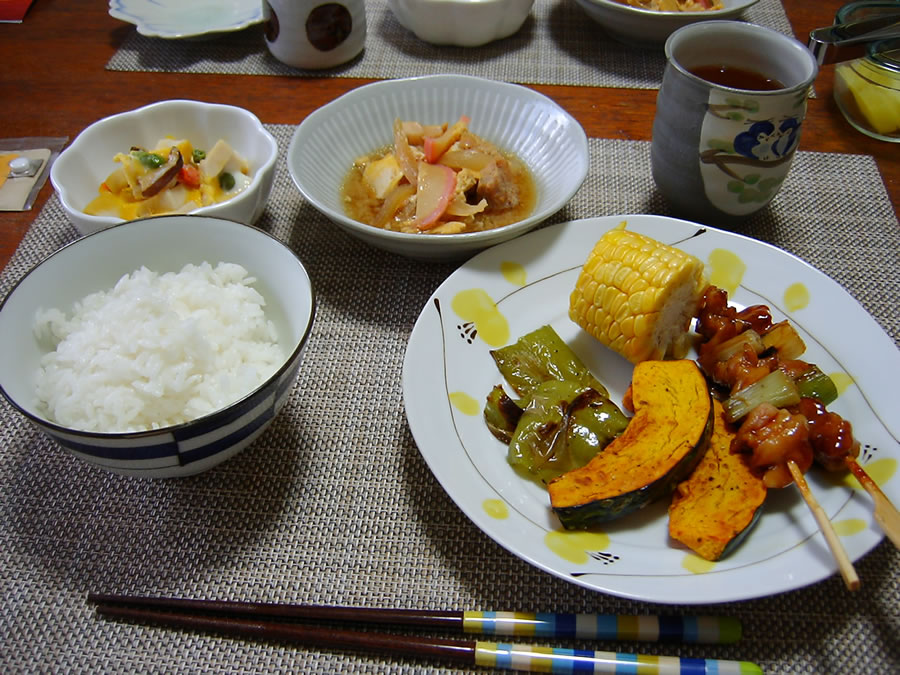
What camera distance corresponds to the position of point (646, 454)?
1353 millimetres

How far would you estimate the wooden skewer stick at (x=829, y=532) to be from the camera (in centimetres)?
111

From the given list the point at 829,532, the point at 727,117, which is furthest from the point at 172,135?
the point at 829,532

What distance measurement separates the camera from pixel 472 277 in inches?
70.4

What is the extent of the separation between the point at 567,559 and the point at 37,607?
1075 mm

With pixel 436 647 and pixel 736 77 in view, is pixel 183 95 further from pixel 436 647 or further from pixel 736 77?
pixel 436 647

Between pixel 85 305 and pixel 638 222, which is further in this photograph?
pixel 638 222

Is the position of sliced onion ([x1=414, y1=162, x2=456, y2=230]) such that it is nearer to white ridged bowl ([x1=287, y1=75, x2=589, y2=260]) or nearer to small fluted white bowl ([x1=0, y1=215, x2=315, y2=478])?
white ridged bowl ([x1=287, y1=75, x2=589, y2=260])

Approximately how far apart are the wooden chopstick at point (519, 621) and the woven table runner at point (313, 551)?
0.03 m

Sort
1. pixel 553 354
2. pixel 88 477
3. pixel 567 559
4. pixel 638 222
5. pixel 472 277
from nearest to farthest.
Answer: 1. pixel 567 559
2. pixel 88 477
3. pixel 553 354
4. pixel 472 277
5. pixel 638 222

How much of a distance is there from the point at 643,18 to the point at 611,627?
A: 94.3 inches

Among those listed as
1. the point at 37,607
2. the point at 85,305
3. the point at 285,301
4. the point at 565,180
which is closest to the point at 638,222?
the point at 565,180

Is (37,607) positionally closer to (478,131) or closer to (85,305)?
(85,305)

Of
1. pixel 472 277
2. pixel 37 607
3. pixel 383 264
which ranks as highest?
pixel 472 277

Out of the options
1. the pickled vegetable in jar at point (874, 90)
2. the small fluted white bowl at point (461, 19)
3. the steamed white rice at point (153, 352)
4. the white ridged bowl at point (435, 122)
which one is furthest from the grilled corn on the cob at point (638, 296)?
the small fluted white bowl at point (461, 19)
